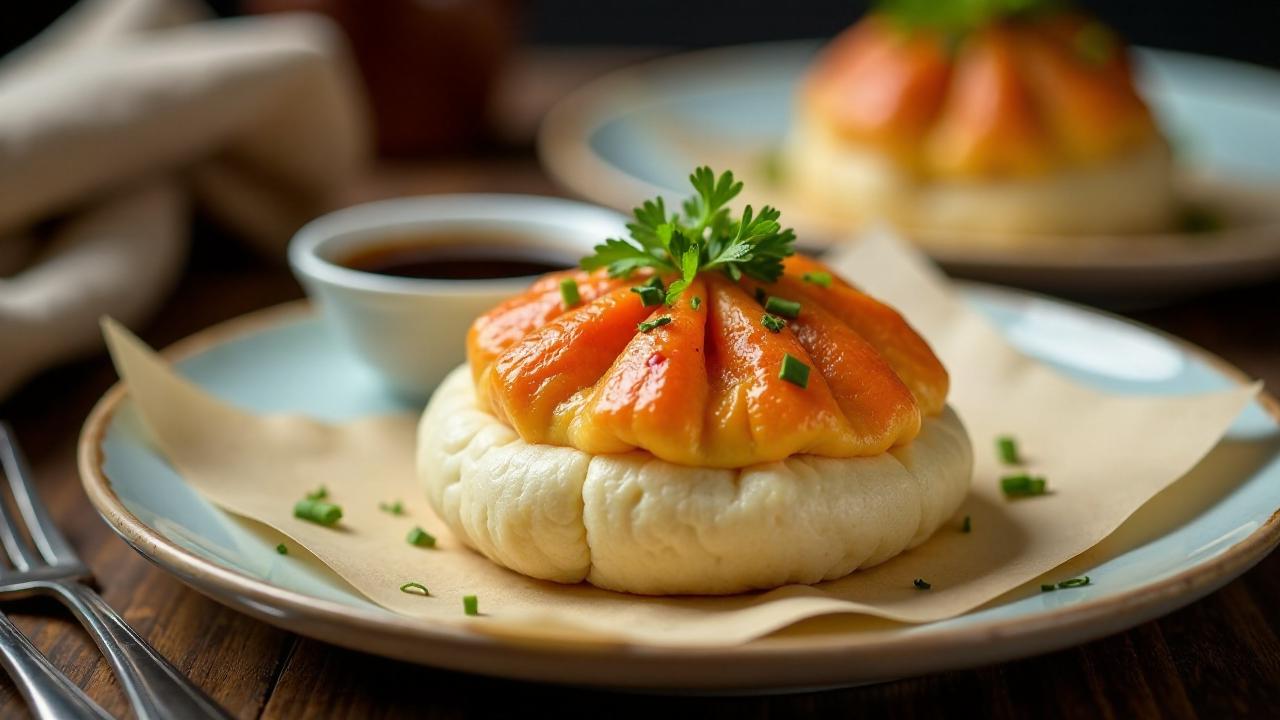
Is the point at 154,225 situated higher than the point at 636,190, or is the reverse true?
the point at 154,225

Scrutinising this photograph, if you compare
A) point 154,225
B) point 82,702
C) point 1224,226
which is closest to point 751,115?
point 1224,226

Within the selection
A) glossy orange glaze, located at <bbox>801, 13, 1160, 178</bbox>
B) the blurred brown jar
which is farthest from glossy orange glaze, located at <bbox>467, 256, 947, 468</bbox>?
the blurred brown jar

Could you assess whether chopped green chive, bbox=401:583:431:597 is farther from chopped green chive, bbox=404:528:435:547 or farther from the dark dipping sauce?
the dark dipping sauce

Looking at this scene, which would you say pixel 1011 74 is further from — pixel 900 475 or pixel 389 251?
pixel 900 475

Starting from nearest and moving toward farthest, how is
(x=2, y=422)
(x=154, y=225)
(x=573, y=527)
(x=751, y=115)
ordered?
(x=573, y=527) → (x=2, y=422) → (x=154, y=225) → (x=751, y=115)

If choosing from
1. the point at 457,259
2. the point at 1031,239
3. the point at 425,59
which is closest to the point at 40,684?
the point at 457,259

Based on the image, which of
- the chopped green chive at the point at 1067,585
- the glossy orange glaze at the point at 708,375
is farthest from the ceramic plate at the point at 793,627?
the glossy orange glaze at the point at 708,375

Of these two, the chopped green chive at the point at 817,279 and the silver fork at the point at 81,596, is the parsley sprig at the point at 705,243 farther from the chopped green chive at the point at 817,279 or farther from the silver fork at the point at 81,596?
the silver fork at the point at 81,596
